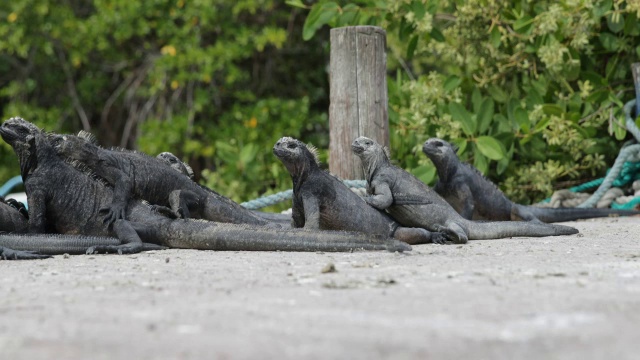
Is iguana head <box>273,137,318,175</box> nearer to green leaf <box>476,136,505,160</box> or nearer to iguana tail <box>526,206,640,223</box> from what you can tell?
iguana tail <box>526,206,640,223</box>

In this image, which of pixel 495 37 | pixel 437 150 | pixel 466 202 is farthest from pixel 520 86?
pixel 466 202

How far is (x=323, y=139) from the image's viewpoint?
13.1m

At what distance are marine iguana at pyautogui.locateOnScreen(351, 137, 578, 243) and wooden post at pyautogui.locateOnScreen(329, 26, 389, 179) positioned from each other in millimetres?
1079

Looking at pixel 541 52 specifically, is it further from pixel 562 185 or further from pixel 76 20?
pixel 76 20

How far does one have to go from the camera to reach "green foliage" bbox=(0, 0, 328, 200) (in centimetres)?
1223

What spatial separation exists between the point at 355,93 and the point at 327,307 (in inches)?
174

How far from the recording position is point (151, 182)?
18.9 ft

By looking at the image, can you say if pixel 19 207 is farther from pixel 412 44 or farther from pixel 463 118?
pixel 412 44

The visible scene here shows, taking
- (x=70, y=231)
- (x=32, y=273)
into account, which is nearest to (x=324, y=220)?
(x=70, y=231)

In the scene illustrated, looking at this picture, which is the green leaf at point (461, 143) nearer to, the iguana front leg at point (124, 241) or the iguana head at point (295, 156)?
the iguana head at point (295, 156)

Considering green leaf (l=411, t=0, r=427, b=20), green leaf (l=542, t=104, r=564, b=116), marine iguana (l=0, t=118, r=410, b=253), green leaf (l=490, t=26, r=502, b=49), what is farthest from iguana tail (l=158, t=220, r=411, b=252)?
green leaf (l=490, t=26, r=502, b=49)

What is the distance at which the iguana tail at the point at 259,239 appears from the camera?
4.77 metres

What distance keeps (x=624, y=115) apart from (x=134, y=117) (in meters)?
7.38

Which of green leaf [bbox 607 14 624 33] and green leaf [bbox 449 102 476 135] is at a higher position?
green leaf [bbox 607 14 624 33]
